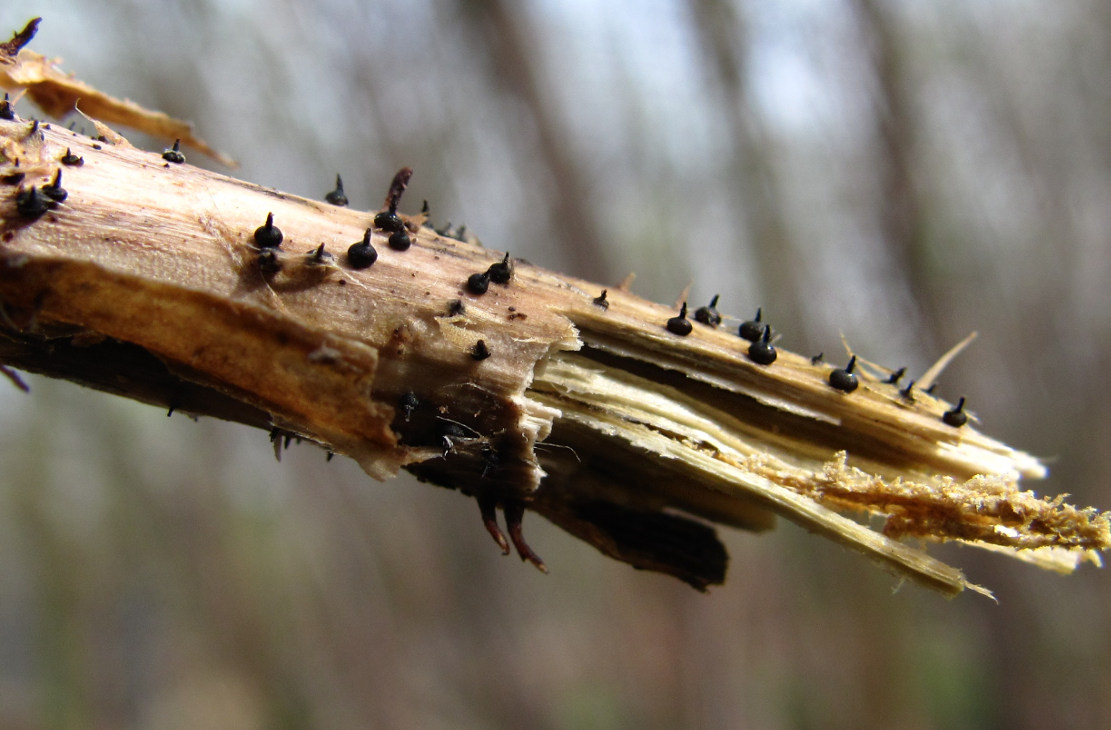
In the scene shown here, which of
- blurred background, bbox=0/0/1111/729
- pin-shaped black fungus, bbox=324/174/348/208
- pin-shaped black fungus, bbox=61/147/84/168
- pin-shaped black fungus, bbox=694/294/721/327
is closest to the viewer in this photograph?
pin-shaped black fungus, bbox=61/147/84/168

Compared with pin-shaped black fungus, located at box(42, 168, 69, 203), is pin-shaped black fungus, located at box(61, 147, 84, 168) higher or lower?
higher

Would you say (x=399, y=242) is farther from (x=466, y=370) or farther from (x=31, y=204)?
(x=31, y=204)

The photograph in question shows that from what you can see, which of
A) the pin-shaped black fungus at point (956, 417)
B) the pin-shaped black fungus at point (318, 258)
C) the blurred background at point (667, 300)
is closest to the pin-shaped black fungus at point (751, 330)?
the pin-shaped black fungus at point (956, 417)

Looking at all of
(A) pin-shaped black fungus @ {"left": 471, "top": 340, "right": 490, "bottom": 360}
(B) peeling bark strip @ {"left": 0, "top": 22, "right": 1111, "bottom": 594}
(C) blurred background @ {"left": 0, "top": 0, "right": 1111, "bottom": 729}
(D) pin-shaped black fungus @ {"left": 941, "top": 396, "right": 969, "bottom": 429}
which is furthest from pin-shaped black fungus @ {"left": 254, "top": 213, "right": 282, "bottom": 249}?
(C) blurred background @ {"left": 0, "top": 0, "right": 1111, "bottom": 729}

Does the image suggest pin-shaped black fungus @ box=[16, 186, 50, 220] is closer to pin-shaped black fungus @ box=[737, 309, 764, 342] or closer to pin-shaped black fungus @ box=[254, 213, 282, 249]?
pin-shaped black fungus @ box=[254, 213, 282, 249]

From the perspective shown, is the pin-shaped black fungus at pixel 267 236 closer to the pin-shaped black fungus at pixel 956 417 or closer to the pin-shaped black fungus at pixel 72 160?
the pin-shaped black fungus at pixel 72 160

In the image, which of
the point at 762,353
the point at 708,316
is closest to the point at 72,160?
the point at 708,316
